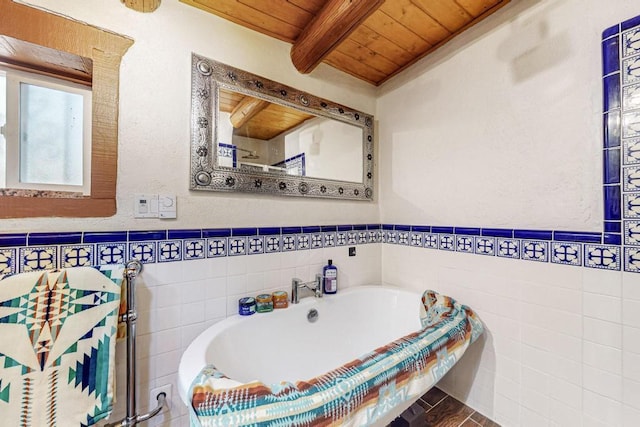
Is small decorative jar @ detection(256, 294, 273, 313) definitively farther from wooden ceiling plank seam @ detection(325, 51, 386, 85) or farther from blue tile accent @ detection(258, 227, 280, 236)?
wooden ceiling plank seam @ detection(325, 51, 386, 85)

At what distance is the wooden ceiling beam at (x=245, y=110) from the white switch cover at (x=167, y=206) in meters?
0.51

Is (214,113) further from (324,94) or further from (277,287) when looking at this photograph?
(277,287)

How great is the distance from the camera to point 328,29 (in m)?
1.25

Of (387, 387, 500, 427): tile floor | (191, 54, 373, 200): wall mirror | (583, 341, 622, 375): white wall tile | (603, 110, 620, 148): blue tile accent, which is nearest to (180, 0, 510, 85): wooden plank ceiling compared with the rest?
(191, 54, 373, 200): wall mirror

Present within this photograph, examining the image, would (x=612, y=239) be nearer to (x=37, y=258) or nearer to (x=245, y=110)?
(x=245, y=110)

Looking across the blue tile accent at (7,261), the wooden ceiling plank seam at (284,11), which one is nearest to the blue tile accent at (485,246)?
the wooden ceiling plank seam at (284,11)

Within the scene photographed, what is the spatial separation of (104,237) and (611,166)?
2.12 metres

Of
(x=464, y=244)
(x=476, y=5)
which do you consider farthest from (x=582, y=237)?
(x=476, y=5)

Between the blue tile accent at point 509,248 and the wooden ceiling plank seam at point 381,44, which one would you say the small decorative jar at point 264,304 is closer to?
the blue tile accent at point 509,248

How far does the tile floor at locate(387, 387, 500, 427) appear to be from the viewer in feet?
4.13

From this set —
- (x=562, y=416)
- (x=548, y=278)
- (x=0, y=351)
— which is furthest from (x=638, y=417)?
(x=0, y=351)

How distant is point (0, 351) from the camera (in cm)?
77

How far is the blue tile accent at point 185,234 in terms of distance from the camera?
1144 millimetres

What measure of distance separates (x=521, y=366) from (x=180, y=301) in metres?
1.73
